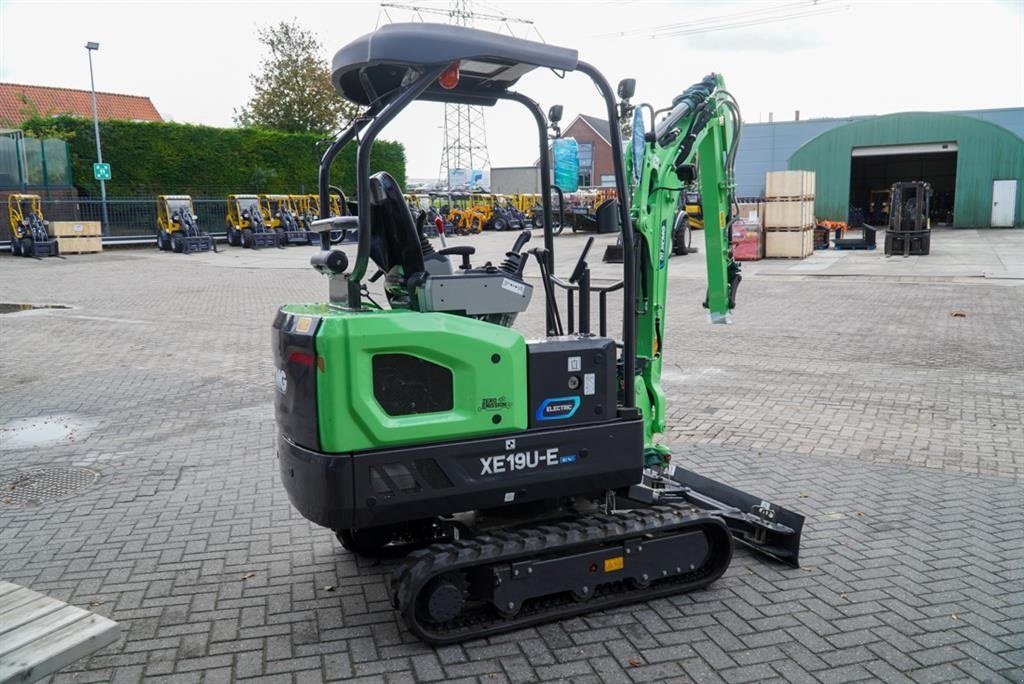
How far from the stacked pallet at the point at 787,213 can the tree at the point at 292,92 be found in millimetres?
27789

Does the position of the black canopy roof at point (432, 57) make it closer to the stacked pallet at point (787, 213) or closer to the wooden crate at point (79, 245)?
the stacked pallet at point (787, 213)

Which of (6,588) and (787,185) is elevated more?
(787,185)

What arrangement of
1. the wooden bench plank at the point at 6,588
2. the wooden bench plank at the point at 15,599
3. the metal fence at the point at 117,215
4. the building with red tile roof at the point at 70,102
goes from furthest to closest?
the building with red tile roof at the point at 70,102, the metal fence at the point at 117,215, the wooden bench plank at the point at 6,588, the wooden bench plank at the point at 15,599

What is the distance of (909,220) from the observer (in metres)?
25.0

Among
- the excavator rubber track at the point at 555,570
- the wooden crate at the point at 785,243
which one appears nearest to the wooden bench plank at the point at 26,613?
the excavator rubber track at the point at 555,570

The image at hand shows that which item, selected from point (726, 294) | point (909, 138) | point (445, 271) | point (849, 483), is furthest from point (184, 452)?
point (909, 138)

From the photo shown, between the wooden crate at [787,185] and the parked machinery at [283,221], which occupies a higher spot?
the wooden crate at [787,185]

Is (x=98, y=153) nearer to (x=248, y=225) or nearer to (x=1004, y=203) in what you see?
(x=248, y=225)

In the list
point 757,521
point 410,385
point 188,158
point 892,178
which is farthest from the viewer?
point 892,178

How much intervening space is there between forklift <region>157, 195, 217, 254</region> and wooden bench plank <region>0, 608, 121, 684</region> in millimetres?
29145

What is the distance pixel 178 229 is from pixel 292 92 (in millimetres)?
17972

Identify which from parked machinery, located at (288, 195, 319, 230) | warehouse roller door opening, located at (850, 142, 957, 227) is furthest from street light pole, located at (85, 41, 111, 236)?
warehouse roller door opening, located at (850, 142, 957, 227)

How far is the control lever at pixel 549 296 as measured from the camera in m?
4.66

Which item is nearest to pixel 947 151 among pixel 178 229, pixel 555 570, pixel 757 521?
pixel 178 229
